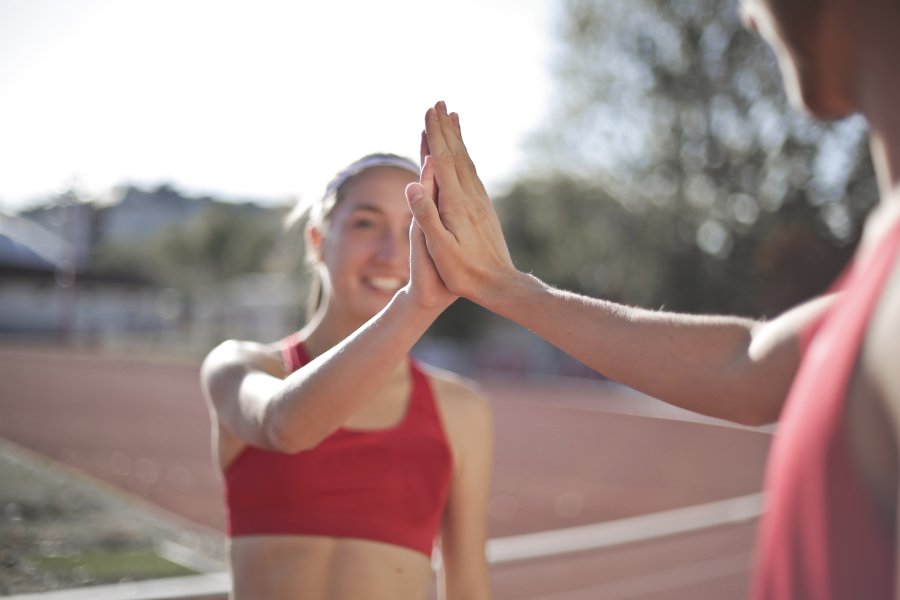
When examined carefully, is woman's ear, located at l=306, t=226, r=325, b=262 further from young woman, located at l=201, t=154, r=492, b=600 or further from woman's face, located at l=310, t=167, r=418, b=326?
woman's face, located at l=310, t=167, r=418, b=326

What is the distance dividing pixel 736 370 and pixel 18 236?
49316 mm

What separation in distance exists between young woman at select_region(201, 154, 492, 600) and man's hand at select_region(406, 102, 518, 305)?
0.12ft

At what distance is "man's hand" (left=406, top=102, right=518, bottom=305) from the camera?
1805mm

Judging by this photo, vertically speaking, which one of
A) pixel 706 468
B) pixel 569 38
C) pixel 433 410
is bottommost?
pixel 706 468

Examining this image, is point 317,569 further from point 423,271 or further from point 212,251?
point 212,251

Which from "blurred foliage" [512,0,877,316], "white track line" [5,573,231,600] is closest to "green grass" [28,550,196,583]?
"white track line" [5,573,231,600]

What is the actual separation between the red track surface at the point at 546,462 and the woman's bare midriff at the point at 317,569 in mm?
5322

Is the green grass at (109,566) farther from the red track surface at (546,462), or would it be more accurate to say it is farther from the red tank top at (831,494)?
the red tank top at (831,494)

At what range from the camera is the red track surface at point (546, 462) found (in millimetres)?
8523

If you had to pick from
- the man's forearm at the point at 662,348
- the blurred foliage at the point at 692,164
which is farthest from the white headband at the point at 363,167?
the blurred foliage at the point at 692,164

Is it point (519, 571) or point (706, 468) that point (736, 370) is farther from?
point (706, 468)

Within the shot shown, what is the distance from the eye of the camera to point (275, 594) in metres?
2.22

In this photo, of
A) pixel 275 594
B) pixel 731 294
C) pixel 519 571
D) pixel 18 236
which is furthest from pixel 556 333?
pixel 18 236

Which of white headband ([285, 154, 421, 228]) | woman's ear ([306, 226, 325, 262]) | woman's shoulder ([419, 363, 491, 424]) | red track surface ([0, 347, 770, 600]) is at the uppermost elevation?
white headband ([285, 154, 421, 228])
